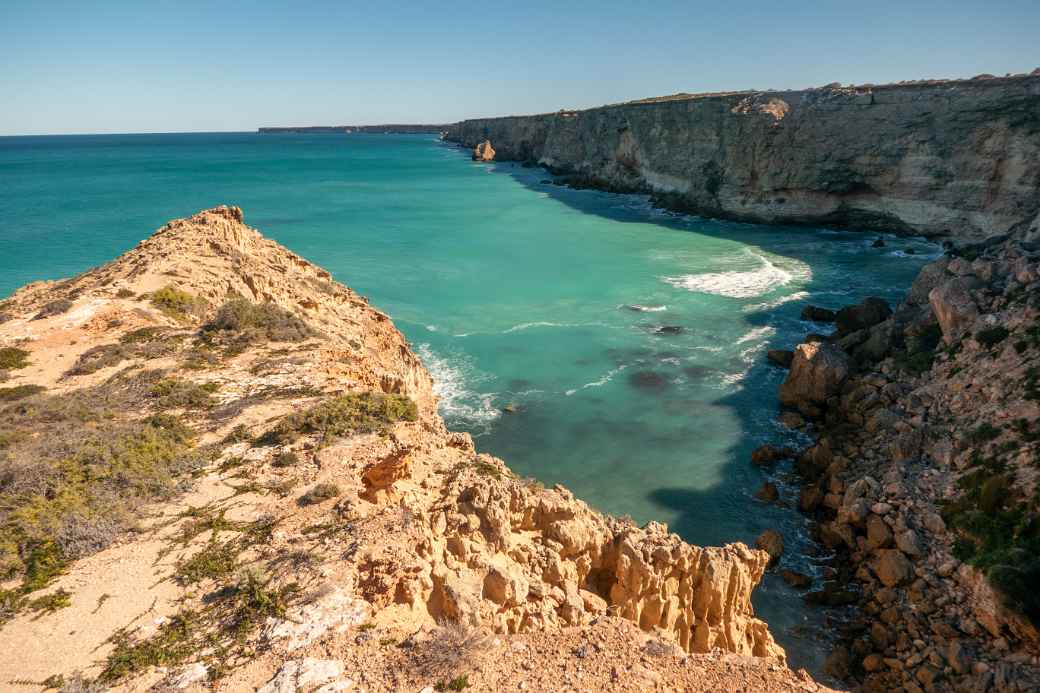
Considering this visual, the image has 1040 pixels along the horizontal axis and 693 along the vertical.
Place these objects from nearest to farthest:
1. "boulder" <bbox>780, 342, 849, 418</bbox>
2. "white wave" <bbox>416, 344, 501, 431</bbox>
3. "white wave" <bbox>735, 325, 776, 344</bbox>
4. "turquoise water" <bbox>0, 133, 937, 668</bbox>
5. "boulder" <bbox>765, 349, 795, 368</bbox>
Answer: "turquoise water" <bbox>0, 133, 937, 668</bbox> < "boulder" <bbox>780, 342, 849, 418</bbox> < "white wave" <bbox>416, 344, 501, 431</bbox> < "boulder" <bbox>765, 349, 795, 368</bbox> < "white wave" <bbox>735, 325, 776, 344</bbox>

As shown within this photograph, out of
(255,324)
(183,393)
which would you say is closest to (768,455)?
(255,324)

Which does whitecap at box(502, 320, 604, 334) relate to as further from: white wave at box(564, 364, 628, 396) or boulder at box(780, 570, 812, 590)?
boulder at box(780, 570, 812, 590)

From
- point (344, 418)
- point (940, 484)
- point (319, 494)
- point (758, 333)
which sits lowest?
point (940, 484)

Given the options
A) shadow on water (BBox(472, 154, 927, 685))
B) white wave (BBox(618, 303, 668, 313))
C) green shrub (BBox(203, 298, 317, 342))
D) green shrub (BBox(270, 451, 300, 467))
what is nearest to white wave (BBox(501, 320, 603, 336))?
white wave (BBox(618, 303, 668, 313))

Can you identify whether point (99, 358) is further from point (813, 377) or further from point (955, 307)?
point (955, 307)

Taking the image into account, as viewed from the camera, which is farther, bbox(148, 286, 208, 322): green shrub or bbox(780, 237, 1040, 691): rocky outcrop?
bbox(148, 286, 208, 322): green shrub

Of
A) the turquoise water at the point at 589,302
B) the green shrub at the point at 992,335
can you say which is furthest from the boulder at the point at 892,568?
the green shrub at the point at 992,335

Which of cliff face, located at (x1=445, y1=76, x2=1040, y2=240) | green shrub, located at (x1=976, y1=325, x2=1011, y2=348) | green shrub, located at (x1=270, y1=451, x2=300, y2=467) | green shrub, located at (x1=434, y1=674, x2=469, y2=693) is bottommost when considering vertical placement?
green shrub, located at (x1=434, y1=674, x2=469, y2=693)

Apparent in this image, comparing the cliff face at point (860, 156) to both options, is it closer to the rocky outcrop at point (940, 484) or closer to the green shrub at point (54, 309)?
the rocky outcrop at point (940, 484)
